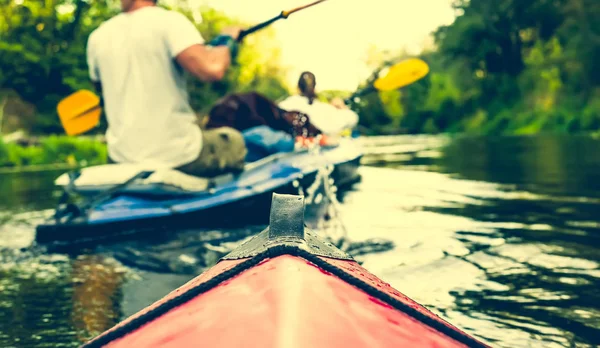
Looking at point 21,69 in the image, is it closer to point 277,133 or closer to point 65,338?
point 277,133

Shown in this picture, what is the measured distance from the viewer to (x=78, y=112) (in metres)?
5.53

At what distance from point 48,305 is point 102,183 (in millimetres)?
1450

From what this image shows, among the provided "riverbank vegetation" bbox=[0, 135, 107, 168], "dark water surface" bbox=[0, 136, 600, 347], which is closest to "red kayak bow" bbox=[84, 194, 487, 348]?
"dark water surface" bbox=[0, 136, 600, 347]

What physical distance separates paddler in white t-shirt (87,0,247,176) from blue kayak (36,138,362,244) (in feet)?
0.68

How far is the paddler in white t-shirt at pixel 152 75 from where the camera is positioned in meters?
4.38

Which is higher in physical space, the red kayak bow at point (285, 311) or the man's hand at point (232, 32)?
the man's hand at point (232, 32)

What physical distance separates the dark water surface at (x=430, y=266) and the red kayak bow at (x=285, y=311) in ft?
Answer: 4.40

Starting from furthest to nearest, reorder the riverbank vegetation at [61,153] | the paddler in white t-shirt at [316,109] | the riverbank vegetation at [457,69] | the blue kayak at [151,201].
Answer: the riverbank vegetation at [457,69]
the riverbank vegetation at [61,153]
the paddler in white t-shirt at [316,109]
the blue kayak at [151,201]

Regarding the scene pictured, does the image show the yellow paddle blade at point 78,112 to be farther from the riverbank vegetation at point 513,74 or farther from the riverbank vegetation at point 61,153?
the riverbank vegetation at point 513,74

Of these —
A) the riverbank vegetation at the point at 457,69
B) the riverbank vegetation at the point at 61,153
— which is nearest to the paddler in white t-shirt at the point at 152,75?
the riverbank vegetation at the point at 457,69

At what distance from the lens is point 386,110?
5734cm

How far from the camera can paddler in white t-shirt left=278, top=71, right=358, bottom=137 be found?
6957 mm

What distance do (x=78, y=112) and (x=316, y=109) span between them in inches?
103

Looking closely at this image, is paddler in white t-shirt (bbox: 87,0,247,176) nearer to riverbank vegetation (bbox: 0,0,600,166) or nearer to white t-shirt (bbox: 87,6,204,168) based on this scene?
white t-shirt (bbox: 87,6,204,168)
